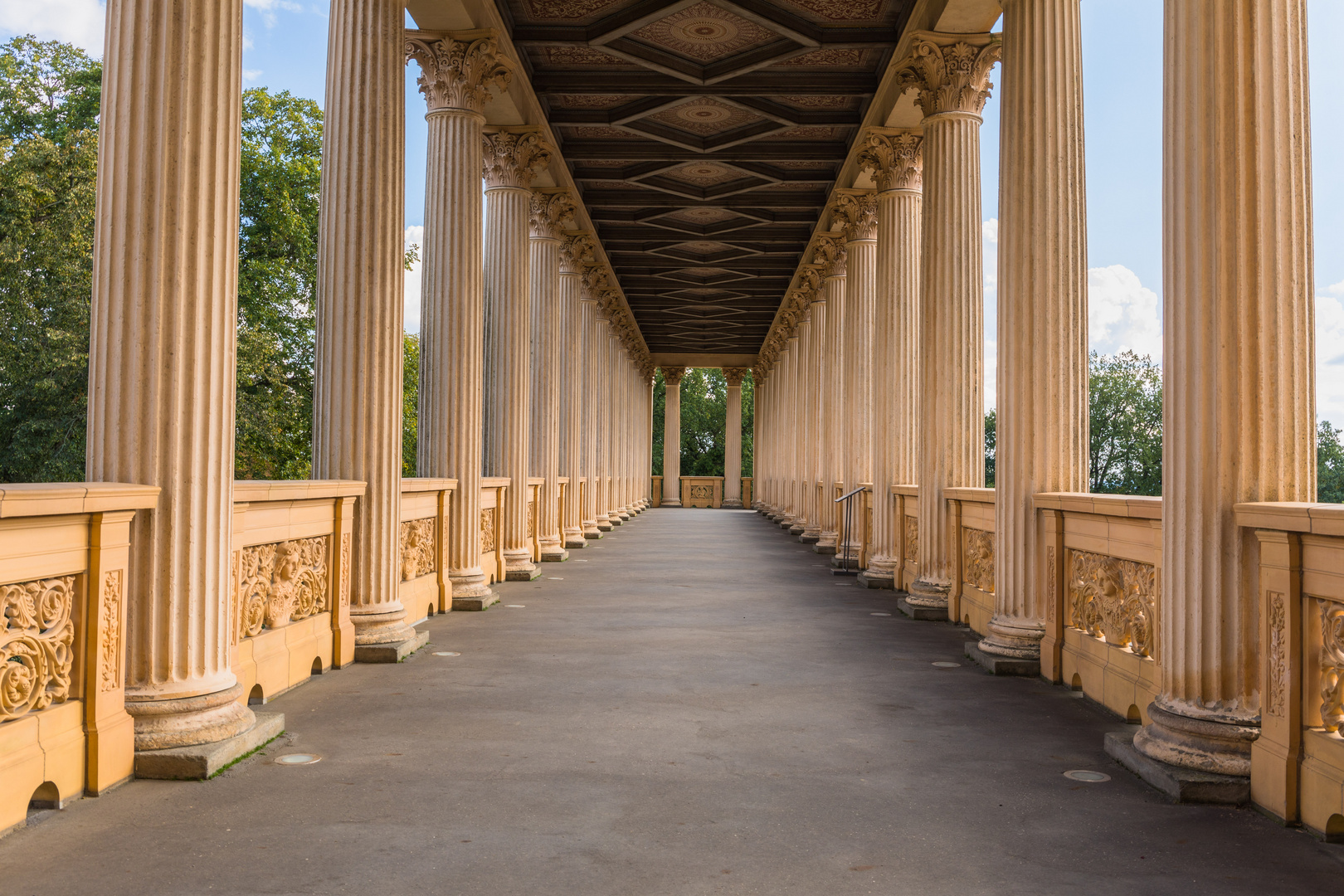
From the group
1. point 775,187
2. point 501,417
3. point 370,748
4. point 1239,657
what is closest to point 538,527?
point 501,417

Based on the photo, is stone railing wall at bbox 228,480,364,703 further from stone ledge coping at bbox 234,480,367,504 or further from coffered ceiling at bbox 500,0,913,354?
coffered ceiling at bbox 500,0,913,354

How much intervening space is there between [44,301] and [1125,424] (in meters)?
61.1

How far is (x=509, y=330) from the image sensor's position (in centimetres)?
1545

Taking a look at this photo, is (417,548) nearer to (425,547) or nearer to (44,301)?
(425,547)

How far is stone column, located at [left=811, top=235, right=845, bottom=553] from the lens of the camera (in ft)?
75.0

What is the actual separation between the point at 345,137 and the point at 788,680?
5.76 metres

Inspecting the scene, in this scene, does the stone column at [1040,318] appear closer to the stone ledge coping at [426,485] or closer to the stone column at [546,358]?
the stone ledge coping at [426,485]

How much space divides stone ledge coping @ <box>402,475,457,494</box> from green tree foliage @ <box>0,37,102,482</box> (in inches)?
514

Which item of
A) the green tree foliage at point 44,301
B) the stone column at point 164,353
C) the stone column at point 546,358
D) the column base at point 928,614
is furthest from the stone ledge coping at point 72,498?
the green tree foliage at point 44,301

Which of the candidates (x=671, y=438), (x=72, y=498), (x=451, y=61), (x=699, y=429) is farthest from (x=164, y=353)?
(x=699, y=429)

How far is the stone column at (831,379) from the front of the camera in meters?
22.9

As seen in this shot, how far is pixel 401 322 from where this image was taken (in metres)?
9.37

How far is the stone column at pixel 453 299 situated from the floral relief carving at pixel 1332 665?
9013mm

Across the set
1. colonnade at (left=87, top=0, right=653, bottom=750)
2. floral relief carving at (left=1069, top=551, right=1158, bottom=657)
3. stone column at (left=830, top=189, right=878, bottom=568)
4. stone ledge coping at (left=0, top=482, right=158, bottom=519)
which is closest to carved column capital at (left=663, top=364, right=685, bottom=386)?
stone column at (left=830, top=189, right=878, bottom=568)
